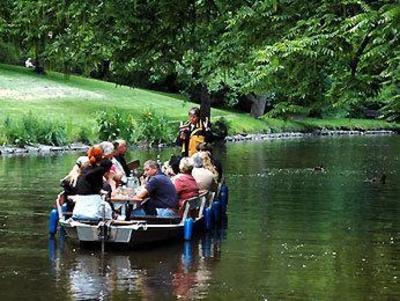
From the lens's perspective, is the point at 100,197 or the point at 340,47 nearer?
the point at 340,47

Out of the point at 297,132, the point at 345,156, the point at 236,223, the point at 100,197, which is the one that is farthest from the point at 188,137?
the point at 297,132

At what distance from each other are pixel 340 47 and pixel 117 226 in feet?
15.8

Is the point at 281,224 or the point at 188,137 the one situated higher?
the point at 188,137

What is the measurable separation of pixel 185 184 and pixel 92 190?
2103 millimetres

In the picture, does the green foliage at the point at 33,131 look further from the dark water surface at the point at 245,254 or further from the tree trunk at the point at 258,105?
the tree trunk at the point at 258,105

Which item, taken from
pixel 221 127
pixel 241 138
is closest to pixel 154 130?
pixel 221 127

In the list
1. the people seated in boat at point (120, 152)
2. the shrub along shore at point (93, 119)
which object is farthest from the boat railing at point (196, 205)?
the shrub along shore at point (93, 119)

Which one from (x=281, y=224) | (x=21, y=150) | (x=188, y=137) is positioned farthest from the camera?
(x=21, y=150)

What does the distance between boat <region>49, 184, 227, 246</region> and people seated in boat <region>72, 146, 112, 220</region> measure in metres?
0.13

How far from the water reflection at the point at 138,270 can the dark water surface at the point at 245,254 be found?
1 centimetres

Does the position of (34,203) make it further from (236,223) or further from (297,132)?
(297,132)

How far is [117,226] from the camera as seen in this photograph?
16016 mm

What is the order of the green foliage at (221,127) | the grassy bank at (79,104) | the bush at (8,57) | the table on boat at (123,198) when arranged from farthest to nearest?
the bush at (8,57)
the green foliage at (221,127)
the grassy bank at (79,104)
the table on boat at (123,198)

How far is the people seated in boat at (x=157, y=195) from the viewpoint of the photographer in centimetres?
1727
